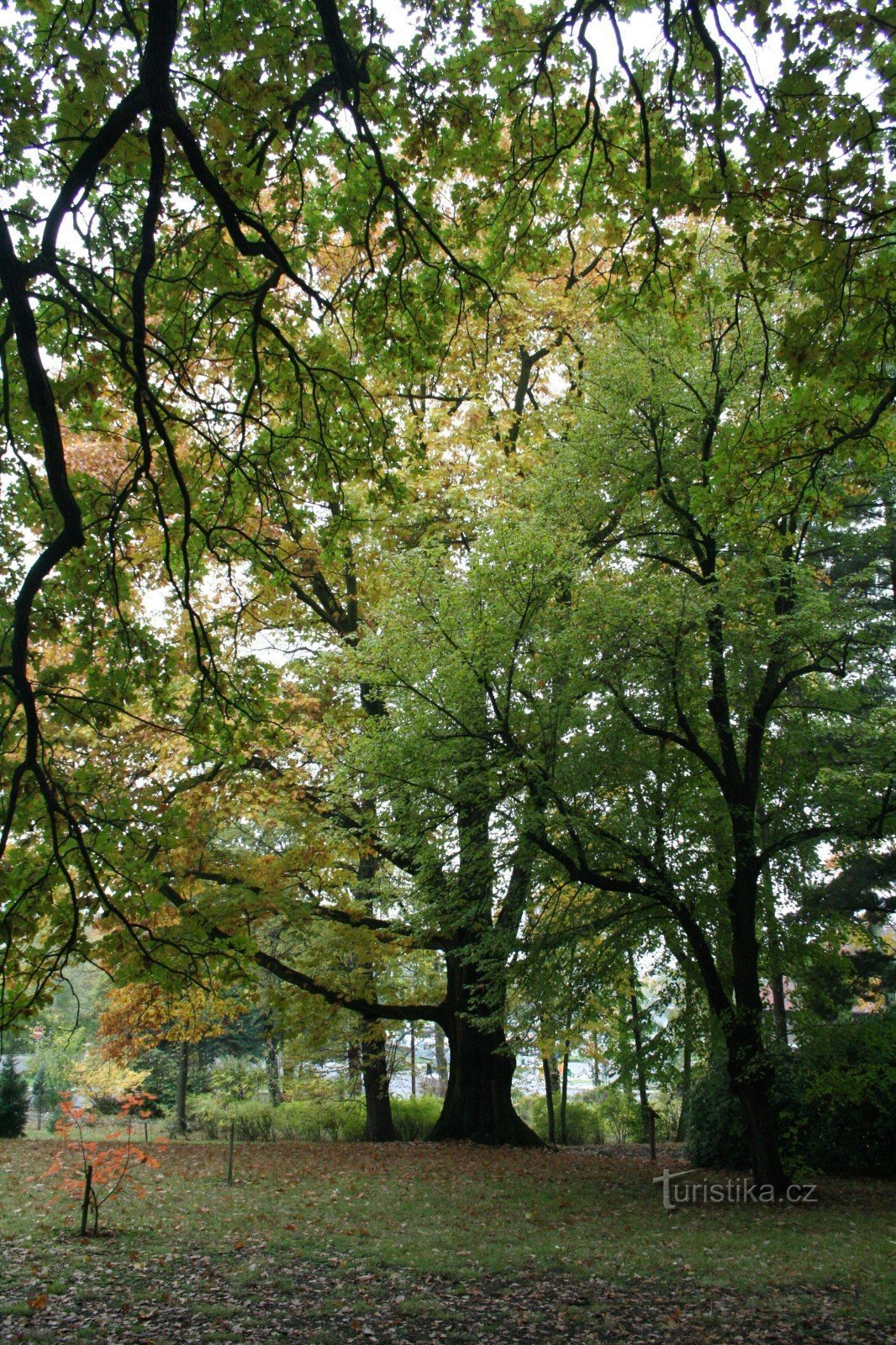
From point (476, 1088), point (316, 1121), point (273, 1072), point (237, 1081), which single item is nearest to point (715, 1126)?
point (476, 1088)

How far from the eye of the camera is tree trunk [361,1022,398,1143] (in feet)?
56.0

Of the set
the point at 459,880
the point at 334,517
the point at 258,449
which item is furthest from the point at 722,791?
the point at 258,449

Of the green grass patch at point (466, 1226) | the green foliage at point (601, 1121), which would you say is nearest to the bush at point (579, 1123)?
the green foliage at point (601, 1121)

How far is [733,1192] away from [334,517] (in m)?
9.17

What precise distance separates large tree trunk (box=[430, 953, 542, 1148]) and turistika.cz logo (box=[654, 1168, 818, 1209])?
4.27 metres

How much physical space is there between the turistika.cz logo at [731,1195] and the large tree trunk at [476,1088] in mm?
4272

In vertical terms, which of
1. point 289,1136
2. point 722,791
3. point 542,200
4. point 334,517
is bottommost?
point 289,1136

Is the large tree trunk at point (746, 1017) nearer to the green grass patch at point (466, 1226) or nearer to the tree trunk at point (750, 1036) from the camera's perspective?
the tree trunk at point (750, 1036)

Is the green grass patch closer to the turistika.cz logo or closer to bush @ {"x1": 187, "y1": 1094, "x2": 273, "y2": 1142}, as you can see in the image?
the turistika.cz logo

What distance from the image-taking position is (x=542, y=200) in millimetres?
5184

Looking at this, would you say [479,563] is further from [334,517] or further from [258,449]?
[258,449]

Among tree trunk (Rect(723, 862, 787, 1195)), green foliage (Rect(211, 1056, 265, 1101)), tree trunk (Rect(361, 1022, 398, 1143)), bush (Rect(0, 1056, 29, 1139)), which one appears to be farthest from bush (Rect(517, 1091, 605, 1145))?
bush (Rect(0, 1056, 29, 1139))

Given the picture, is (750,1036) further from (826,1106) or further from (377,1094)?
(377,1094)

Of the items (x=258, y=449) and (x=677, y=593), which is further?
(x=677, y=593)
